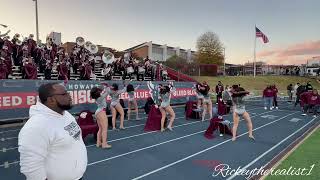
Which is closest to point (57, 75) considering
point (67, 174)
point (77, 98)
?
point (77, 98)

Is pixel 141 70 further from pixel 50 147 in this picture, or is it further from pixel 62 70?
pixel 50 147

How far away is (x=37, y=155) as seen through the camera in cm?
302

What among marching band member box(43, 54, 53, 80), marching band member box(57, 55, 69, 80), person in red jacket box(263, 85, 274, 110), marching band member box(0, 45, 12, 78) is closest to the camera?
marching band member box(0, 45, 12, 78)

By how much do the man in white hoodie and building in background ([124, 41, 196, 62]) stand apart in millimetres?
62893

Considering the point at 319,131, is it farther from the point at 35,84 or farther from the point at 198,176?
the point at 35,84

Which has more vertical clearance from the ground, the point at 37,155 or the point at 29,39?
the point at 29,39

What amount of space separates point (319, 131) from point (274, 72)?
49.7 metres

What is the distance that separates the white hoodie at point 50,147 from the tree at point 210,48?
5993 cm

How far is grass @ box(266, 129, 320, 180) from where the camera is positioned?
23.5ft

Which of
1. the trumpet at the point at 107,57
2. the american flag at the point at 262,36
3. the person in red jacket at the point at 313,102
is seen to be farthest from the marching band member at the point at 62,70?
the american flag at the point at 262,36

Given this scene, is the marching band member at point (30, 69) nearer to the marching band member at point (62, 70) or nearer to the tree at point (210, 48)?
the marching band member at point (62, 70)

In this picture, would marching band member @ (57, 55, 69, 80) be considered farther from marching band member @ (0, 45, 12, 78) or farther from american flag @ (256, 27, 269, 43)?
american flag @ (256, 27, 269, 43)

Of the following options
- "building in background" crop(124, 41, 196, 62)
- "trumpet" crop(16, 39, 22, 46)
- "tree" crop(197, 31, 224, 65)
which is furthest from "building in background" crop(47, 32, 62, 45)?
"tree" crop(197, 31, 224, 65)

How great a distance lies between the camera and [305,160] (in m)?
8.61
